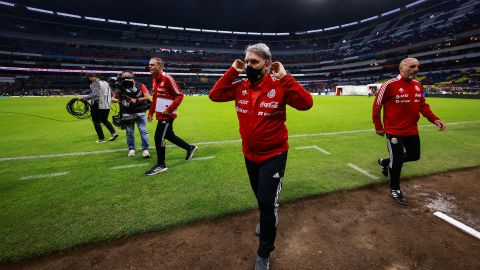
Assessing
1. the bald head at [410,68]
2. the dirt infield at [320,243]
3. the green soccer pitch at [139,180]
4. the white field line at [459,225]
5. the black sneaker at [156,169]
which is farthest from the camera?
the black sneaker at [156,169]

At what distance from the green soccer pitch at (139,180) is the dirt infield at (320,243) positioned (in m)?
0.23

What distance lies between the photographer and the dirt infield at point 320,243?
218 centimetres

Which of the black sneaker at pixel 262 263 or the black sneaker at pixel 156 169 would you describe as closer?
the black sneaker at pixel 262 263

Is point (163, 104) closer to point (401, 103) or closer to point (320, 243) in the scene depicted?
point (320, 243)

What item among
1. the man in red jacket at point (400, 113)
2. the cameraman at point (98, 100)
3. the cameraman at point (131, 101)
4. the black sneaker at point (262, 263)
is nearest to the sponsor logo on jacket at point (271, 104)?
the black sneaker at point (262, 263)

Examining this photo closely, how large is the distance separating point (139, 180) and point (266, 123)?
3.06 meters

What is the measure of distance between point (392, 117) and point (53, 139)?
366 inches

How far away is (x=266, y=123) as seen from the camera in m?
2.12

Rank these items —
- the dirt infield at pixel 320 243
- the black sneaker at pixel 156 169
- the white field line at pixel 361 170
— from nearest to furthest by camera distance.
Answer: the dirt infield at pixel 320 243
the white field line at pixel 361 170
the black sneaker at pixel 156 169

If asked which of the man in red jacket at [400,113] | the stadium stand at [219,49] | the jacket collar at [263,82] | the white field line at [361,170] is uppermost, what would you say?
the stadium stand at [219,49]

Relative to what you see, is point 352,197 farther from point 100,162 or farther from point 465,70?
point 465,70

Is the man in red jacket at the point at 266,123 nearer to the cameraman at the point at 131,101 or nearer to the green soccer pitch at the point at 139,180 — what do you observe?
the green soccer pitch at the point at 139,180

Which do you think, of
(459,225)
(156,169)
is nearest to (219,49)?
(156,169)

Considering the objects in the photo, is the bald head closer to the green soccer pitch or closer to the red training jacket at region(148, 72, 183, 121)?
the green soccer pitch
